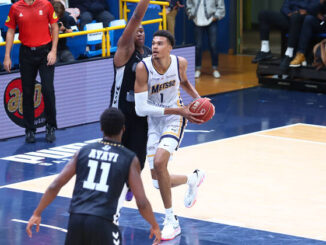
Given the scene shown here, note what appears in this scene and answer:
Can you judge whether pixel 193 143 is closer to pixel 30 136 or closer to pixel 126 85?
pixel 30 136

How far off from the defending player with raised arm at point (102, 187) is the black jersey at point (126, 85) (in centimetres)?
229

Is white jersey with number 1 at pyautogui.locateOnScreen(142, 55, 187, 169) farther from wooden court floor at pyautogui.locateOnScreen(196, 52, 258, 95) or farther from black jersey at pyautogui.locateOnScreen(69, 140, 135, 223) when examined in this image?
wooden court floor at pyautogui.locateOnScreen(196, 52, 258, 95)

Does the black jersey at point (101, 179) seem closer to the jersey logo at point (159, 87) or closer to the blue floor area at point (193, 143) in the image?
the blue floor area at point (193, 143)

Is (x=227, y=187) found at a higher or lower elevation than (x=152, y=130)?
lower

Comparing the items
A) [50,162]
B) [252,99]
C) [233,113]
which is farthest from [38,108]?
[252,99]

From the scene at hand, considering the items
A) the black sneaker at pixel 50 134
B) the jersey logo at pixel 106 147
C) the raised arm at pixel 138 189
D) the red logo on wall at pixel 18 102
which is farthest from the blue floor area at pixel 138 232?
the red logo on wall at pixel 18 102

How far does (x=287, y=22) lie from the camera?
49.9ft

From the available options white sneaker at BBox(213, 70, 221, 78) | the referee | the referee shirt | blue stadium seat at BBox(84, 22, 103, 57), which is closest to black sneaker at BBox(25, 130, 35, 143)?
the referee

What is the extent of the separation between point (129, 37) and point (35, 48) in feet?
12.8

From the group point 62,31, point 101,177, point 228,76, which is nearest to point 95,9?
point 62,31

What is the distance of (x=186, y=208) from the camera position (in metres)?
8.48

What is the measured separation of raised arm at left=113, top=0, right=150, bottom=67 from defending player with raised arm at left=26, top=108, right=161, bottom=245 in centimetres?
211

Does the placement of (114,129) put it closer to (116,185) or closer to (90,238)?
(116,185)

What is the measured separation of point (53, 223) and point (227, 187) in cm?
220
